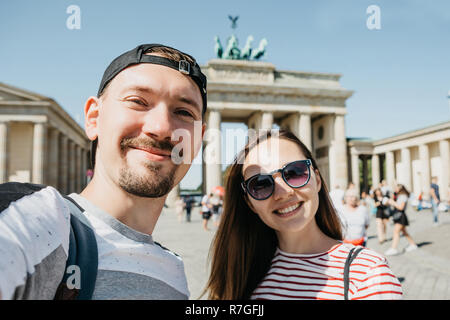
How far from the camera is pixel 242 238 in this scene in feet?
7.07

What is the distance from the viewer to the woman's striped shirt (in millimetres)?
1476

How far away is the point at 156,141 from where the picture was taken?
1.44m

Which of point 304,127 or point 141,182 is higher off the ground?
point 304,127

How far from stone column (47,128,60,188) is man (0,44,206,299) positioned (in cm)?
3515

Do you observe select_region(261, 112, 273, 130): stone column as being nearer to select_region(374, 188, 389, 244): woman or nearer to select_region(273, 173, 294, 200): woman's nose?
select_region(374, 188, 389, 244): woman

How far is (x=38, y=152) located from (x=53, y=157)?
340 centimetres

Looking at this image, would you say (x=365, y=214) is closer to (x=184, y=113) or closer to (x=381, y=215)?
(x=381, y=215)

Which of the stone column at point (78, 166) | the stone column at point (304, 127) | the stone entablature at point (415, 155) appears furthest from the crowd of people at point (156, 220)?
the stone column at point (78, 166)

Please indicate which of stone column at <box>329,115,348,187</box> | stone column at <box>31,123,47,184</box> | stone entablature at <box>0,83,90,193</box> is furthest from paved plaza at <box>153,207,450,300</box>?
stone column at <box>329,115,348,187</box>

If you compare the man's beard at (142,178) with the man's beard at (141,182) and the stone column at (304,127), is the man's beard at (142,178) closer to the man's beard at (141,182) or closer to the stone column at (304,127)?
the man's beard at (141,182)

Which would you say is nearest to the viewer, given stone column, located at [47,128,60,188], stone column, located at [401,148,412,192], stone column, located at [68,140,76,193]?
stone column, located at [47,128,60,188]

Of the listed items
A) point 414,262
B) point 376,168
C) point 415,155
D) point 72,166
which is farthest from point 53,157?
point 415,155
